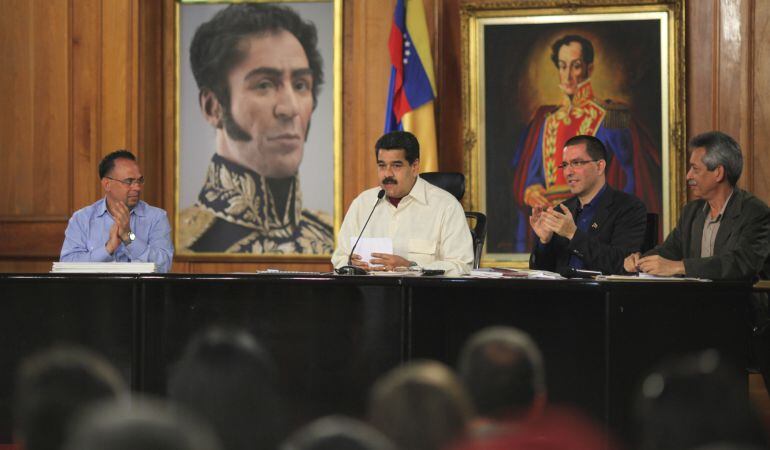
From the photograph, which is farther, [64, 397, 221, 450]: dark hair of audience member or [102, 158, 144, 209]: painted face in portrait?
[102, 158, 144, 209]: painted face in portrait

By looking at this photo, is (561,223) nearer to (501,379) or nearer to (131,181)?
(131,181)

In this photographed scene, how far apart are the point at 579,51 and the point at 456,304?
10.1ft

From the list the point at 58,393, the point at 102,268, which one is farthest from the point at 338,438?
the point at 102,268

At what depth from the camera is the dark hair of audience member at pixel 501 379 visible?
130 cm

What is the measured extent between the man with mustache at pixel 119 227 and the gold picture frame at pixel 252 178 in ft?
5.03

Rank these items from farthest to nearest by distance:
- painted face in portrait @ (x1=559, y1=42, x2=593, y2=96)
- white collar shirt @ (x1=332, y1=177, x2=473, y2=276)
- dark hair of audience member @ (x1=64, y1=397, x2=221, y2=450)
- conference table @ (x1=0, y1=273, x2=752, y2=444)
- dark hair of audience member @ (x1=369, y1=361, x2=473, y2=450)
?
1. painted face in portrait @ (x1=559, y1=42, x2=593, y2=96)
2. white collar shirt @ (x1=332, y1=177, x2=473, y2=276)
3. conference table @ (x1=0, y1=273, x2=752, y2=444)
4. dark hair of audience member @ (x1=369, y1=361, x2=473, y2=450)
5. dark hair of audience member @ (x1=64, y1=397, x2=221, y2=450)

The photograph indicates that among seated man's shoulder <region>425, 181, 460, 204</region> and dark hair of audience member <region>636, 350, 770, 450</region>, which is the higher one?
seated man's shoulder <region>425, 181, 460, 204</region>

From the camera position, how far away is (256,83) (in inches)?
246

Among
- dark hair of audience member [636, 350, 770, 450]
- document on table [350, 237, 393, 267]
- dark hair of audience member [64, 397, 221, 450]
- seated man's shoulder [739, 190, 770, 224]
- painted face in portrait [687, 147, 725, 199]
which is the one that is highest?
painted face in portrait [687, 147, 725, 199]

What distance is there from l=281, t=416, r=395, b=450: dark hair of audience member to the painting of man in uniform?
537cm

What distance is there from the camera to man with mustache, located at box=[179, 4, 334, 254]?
6199mm

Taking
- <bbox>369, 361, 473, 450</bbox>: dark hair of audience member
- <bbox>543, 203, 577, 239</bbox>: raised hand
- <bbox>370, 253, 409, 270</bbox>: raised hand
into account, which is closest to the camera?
<bbox>369, 361, 473, 450</bbox>: dark hair of audience member

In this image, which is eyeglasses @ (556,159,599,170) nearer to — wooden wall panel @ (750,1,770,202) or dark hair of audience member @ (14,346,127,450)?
wooden wall panel @ (750,1,770,202)

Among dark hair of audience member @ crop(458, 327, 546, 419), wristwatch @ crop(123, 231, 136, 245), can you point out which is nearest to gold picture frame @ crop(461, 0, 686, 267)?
wristwatch @ crop(123, 231, 136, 245)
